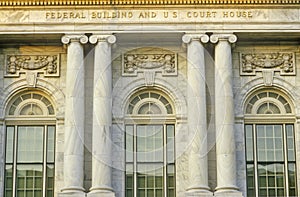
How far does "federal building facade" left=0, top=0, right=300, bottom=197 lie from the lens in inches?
1212

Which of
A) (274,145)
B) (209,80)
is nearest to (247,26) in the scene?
(209,80)

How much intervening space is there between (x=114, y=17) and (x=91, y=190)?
6890 millimetres

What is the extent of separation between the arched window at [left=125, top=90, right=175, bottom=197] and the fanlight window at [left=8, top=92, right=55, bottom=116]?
329 cm

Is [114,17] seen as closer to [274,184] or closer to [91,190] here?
[91,190]

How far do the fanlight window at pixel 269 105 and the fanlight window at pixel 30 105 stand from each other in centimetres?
795

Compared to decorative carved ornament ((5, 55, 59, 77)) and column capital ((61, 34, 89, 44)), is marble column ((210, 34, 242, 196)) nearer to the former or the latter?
column capital ((61, 34, 89, 44))

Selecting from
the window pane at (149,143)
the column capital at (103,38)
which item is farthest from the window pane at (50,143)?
the column capital at (103,38)

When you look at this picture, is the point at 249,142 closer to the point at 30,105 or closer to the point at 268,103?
the point at 268,103

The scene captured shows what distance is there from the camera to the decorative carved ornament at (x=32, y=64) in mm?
32125

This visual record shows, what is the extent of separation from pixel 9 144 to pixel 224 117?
849 centimetres

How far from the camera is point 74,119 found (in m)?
30.6

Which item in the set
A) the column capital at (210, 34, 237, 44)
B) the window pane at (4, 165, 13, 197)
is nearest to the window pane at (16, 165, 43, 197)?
the window pane at (4, 165, 13, 197)

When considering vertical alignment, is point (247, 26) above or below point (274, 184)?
above

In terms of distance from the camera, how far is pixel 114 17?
31594mm
